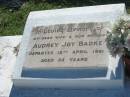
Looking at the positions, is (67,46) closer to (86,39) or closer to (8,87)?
(86,39)

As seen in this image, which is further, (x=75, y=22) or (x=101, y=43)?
(x=75, y=22)

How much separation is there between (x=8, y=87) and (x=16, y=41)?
3.01 ft

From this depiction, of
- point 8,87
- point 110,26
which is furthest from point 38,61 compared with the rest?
point 110,26

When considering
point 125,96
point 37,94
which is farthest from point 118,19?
point 37,94

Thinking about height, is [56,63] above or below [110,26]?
below

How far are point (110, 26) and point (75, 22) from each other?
56 cm

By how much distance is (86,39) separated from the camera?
12.9 feet

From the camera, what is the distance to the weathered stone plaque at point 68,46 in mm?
3809

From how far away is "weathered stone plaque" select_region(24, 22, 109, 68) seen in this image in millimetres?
3809

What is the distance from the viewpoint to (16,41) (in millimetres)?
4984

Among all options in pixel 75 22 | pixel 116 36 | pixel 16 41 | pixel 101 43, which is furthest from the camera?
pixel 16 41

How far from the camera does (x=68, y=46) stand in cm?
399

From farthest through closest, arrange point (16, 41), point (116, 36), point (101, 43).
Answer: point (16, 41)
point (101, 43)
point (116, 36)

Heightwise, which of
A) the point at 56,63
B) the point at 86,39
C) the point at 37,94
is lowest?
the point at 37,94
